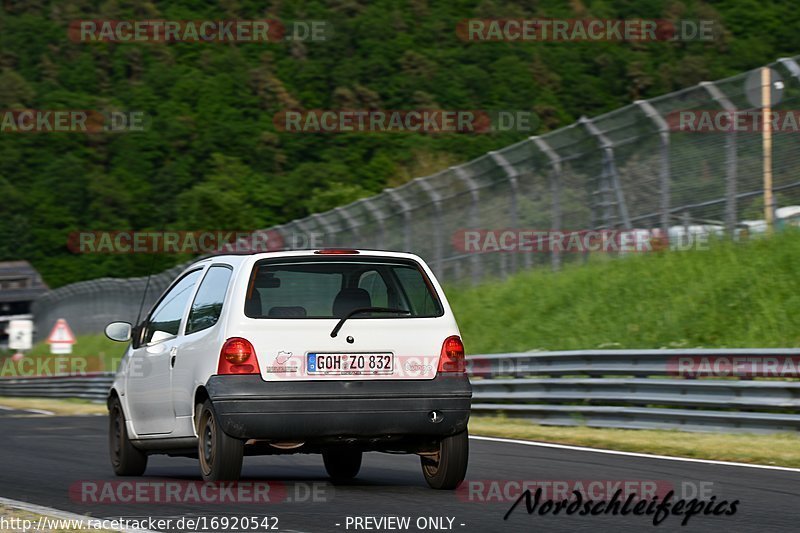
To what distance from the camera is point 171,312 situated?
1002cm

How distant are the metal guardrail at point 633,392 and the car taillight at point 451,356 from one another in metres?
4.82

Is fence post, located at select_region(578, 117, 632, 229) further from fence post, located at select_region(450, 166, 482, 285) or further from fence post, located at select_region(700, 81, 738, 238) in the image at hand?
fence post, located at select_region(450, 166, 482, 285)

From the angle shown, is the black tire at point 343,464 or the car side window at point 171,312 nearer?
the car side window at point 171,312

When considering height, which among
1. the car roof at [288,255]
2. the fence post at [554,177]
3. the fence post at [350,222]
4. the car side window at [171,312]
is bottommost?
the car side window at [171,312]

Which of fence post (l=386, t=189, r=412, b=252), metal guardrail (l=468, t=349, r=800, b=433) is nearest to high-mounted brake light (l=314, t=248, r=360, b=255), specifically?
metal guardrail (l=468, t=349, r=800, b=433)

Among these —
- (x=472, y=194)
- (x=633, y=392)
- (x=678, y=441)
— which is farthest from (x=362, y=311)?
(x=472, y=194)

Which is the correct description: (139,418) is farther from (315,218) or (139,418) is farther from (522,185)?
(315,218)

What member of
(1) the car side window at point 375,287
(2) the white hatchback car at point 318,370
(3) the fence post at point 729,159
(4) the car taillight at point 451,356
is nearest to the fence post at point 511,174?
(3) the fence post at point 729,159

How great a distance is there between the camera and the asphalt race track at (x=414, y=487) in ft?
23.9

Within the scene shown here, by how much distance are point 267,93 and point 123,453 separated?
92.5 m

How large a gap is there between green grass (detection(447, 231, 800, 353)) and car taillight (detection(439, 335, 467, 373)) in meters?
9.58

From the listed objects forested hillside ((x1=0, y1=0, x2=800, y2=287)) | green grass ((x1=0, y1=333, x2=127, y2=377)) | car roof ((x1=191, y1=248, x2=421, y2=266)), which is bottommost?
green grass ((x1=0, y1=333, x2=127, y2=377))

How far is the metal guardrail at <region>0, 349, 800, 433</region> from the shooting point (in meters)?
13.1

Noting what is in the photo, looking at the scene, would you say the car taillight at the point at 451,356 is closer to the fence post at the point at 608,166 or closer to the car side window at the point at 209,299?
the car side window at the point at 209,299
